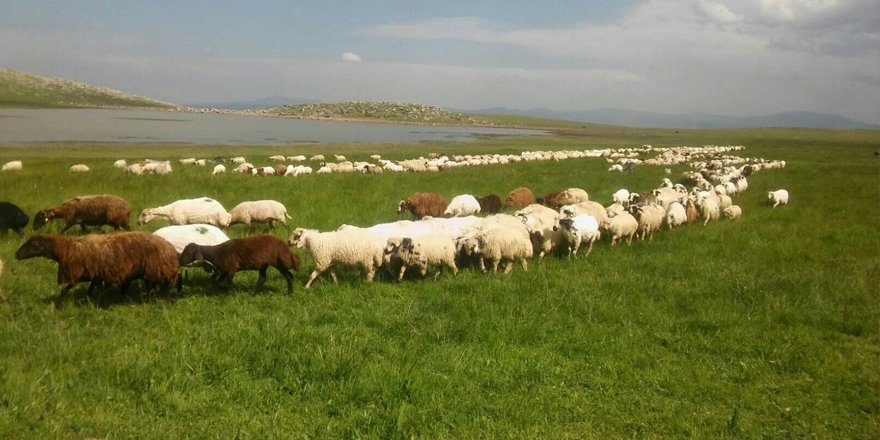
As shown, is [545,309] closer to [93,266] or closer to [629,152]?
[93,266]

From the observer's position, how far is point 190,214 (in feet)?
47.5

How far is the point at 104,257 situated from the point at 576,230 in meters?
10.3

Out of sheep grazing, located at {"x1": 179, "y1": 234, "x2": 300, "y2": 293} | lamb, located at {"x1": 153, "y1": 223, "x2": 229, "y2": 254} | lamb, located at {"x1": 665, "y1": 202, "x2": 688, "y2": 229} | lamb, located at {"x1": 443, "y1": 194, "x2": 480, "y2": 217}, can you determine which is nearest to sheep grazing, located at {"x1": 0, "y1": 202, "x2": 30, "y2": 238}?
lamb, located at {"x1": 153, "y1": 223, "x2": 229, "y2": 254}

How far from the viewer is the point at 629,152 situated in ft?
173

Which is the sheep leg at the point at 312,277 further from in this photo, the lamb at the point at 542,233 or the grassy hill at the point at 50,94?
the grassy hill at the point at 50,94

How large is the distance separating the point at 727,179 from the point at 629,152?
86.2 ft

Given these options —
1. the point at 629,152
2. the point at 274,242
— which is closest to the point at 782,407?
the point at 274,242

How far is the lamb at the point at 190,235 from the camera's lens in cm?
1094

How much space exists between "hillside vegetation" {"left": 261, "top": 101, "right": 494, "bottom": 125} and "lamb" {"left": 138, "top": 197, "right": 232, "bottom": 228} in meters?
140

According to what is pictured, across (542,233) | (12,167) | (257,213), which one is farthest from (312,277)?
(12,167)

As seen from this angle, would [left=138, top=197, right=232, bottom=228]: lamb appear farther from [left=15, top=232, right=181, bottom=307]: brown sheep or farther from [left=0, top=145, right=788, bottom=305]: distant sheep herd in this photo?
[left=15, top=232, right=181, bottom=307]: brown sheep

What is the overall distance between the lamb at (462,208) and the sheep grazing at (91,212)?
32.1 ft

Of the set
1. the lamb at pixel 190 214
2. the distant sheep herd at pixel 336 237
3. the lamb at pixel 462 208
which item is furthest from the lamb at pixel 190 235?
the lamb at pixel 462 208

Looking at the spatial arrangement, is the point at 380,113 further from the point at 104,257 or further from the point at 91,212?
the point at 104,257
